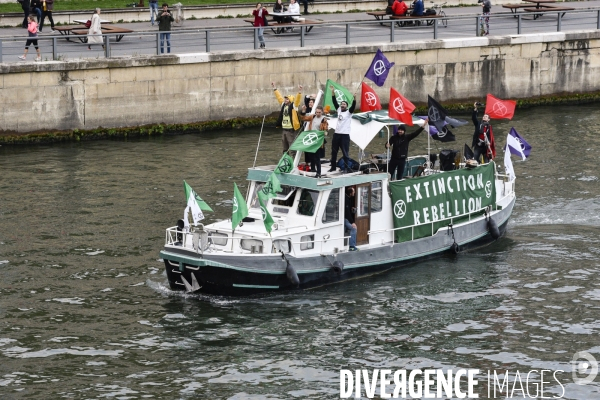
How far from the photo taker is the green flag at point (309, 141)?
25.9m

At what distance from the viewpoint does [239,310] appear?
24.1 m

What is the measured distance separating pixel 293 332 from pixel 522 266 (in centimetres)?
720

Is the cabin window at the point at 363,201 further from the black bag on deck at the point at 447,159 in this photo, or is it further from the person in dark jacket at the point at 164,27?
the person in dark jacket at the point at 164,27

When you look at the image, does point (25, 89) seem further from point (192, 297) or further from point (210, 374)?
point (210, 374)

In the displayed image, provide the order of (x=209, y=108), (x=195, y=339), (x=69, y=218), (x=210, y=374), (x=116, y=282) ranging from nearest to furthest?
(x=210, y=374) → (x=195, y=339) → (x=116, y=282) → (x=69, y=218) → (x=209, y=108)

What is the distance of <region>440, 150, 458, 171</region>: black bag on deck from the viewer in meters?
29.2

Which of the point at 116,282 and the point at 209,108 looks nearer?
the point at 116,282

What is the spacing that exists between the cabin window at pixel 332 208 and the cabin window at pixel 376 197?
1.22 metres

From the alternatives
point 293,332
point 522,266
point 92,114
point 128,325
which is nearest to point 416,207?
point 522,266

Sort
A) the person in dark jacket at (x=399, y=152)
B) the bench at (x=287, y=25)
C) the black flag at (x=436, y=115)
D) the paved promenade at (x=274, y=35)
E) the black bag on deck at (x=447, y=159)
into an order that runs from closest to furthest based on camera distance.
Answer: the person in dark jacket at (x=399, y=152) < the black flag at (x=436, y=115) < the black bag on deck at (x=447, y=159) < the paved promenade at (x=274, y=35) < the bench at (x=287, y=25)

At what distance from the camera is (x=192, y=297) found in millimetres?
24812

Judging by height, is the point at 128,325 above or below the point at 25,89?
below

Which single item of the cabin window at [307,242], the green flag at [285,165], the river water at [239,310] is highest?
the green flag at [285,165]

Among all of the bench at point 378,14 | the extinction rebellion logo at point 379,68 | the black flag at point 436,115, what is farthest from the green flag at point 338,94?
the bench at point 378,14
